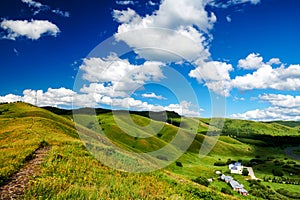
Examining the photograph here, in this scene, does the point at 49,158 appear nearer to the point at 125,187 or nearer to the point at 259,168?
the point at 125,187

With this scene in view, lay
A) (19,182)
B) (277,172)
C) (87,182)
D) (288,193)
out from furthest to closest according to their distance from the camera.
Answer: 1. (277,172)
2. (288,193)
3. (87,182)
4. (19,182)

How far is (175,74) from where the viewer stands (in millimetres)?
28406

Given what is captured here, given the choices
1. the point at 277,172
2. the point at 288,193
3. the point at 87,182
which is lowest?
the point at 277,172

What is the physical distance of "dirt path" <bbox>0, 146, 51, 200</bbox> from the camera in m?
12.4

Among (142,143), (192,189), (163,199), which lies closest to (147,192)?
(163,199)

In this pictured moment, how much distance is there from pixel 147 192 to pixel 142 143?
115m

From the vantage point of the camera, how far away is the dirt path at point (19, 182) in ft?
40.6

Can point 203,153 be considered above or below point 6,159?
below

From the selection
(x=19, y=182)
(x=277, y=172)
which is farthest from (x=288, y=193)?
(x=19, y=182)

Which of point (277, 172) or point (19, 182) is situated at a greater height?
point (19, 182)

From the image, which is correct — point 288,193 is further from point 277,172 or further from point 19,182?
Result: point 19,182

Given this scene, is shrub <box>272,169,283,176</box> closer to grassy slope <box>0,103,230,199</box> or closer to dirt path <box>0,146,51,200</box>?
grassy slope <box>0,103,230,199</box>

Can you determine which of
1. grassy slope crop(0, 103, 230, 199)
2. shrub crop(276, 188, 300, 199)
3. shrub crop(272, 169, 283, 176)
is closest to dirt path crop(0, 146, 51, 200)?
grassy slope crop(0, 103, 230, 199)

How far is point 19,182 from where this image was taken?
Result: 47.2 feet
